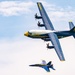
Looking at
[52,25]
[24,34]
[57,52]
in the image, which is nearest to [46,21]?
[52,25]

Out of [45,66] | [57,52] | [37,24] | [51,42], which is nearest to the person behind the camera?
[57,52]

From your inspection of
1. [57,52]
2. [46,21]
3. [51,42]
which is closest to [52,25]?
[46,21]

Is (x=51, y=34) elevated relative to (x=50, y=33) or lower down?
lower down

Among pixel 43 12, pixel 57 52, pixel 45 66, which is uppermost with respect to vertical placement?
pixel 43 12

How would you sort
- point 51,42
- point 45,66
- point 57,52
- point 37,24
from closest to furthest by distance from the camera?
point 57,52 → point 51,42 → point 37,24 → point 45,66

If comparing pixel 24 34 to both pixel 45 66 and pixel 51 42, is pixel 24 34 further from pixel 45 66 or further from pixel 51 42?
pixel 45 66

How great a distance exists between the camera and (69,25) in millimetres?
140375

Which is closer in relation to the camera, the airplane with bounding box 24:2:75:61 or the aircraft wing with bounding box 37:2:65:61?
the aircraft wing with bounding box 37:2:65:61

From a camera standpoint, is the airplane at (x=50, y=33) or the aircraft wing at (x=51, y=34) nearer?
the aircraft wing at (x=51, y=34)

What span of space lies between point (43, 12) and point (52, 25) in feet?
24.8

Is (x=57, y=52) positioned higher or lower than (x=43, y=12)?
lower

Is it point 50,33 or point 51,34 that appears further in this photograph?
point 50,33

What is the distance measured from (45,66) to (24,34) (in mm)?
25700

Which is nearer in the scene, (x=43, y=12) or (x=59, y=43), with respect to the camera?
(x=59, y=43)
